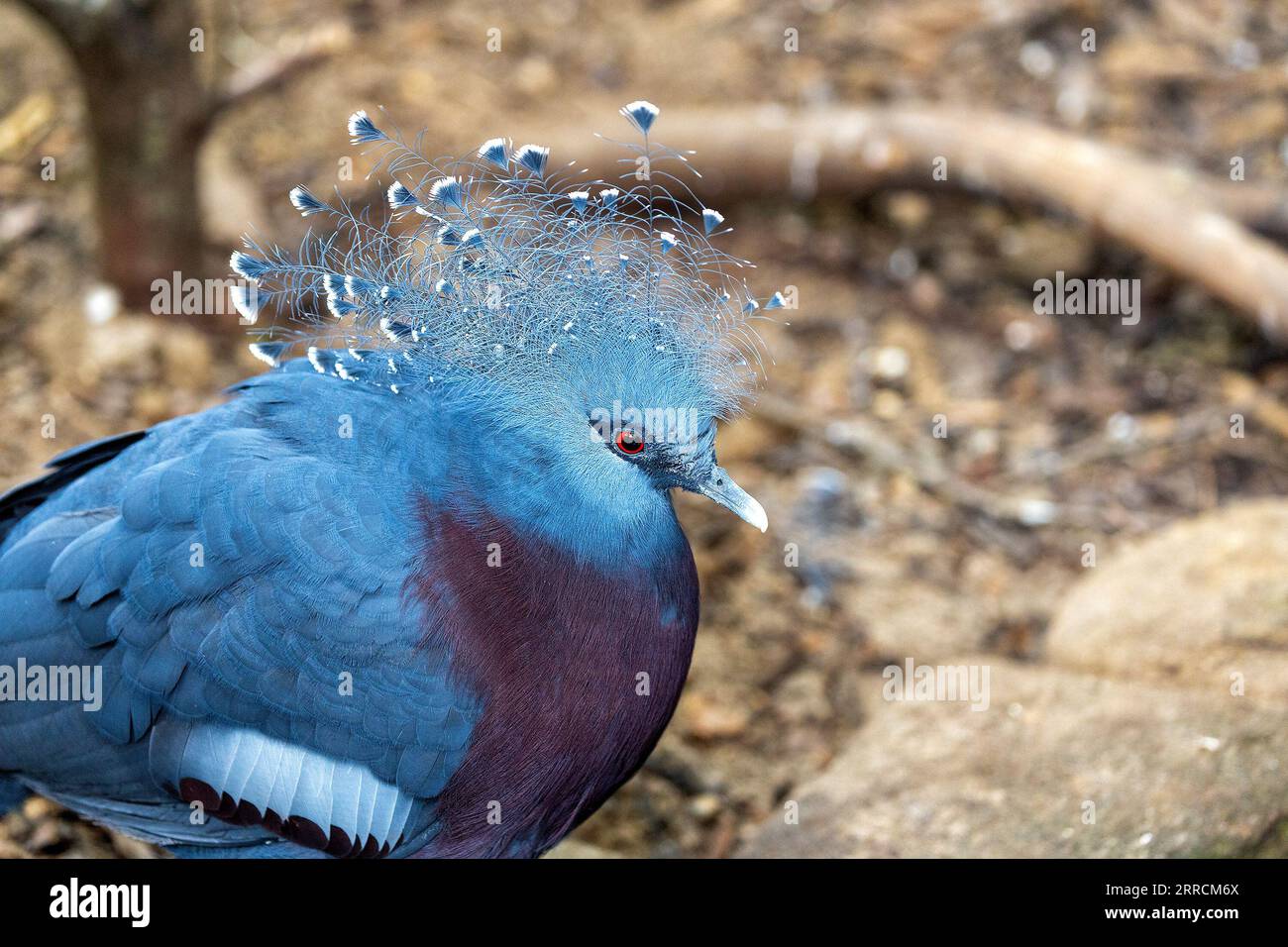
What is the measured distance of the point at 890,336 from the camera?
17.4ft

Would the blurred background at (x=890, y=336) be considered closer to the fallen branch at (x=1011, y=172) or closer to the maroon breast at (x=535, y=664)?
the fallen branch at (x=1011, y=172)

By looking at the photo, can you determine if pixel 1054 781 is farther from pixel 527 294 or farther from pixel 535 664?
pixel 527 294

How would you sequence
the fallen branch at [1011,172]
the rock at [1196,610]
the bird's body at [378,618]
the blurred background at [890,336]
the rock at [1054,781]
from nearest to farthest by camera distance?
the bird's body at [378,618] < the rock at [1054,781] < the blurred background at [890,336] < the rock at [1196,610] < the fallen branch at [1011,172]

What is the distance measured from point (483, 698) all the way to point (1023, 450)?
2.91 metres

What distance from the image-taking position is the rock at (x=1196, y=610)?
11.2 feet

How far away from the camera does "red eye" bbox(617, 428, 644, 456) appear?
2578mm

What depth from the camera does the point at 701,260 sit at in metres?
2.65

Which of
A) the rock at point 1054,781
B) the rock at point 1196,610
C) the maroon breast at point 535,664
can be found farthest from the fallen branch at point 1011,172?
the maroon breast at point 535,664

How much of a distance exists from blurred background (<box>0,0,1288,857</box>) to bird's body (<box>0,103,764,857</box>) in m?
0.70

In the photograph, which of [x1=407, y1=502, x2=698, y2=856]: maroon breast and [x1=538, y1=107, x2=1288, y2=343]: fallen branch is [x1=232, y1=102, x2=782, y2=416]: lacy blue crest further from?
[x1=538, y1=107, x2=1288, y2=343]: fallen branch

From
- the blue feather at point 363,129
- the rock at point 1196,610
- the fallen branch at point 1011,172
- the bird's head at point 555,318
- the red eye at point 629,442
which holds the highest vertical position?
the fallen branch at point 1011,172

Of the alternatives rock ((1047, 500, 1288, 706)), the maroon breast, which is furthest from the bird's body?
rock ((1047, 500, 1288, 706))

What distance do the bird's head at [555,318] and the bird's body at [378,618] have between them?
1 centimetres

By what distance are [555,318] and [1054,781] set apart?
1687 mm
